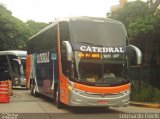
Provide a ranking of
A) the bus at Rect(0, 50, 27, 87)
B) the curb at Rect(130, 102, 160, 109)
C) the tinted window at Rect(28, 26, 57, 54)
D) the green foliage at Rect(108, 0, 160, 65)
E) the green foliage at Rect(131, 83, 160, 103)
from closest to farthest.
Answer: the tinted window at Rect(28, 26, 57, 54)
the curb at Rect(130, 102, 160, 109)
the green foliage at Rect(131, 83, 160, 103)
the green foliage at Rect(108, 0, 160, 65)
the bus at Rect(0, 50, 27, 87)

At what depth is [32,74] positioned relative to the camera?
28.7m

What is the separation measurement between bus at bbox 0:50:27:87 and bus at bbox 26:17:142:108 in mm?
18846

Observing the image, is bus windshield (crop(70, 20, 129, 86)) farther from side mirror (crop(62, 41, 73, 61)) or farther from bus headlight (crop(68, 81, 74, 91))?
side mirror (crop(62, 41, 73, 61))

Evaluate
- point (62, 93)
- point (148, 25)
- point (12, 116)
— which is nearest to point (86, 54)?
point (62, 93)

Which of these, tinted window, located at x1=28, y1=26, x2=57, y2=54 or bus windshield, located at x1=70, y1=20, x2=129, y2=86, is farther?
tinted window, located at x1=28, y1=26, x2=57, y2=54

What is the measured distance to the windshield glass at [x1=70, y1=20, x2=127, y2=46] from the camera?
18.1 meters

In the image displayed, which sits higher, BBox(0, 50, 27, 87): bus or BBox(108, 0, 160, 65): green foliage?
BBox(108, 0, 160, 65): green foliage

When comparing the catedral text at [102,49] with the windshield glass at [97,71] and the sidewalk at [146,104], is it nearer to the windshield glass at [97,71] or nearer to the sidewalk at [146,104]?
the windshield glass at [97,71]

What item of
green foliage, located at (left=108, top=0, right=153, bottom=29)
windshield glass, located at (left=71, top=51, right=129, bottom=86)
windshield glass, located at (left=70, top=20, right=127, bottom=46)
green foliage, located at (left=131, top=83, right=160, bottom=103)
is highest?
green foliage, located at (left=108, top=0, right=153, bottom=29)

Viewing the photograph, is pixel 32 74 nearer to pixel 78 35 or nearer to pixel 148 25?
pixel 148 25

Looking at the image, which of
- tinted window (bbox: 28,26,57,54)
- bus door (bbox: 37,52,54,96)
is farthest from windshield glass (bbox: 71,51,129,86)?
bus door (bbox: 37,52,54,96)

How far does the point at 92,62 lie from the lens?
1772 cm

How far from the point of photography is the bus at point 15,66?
38.1 meters

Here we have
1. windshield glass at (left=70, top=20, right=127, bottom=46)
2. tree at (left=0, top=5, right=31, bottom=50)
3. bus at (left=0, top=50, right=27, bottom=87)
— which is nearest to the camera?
windshield glass at (left=70, top=20, right=127, bottom=46)
